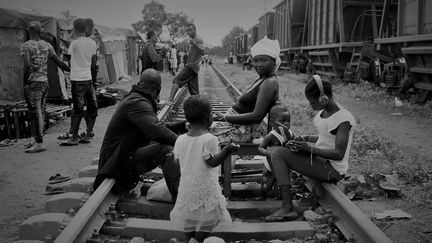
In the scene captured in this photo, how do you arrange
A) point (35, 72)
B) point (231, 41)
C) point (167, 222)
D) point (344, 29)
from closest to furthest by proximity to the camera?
point (167, 222) < point (35, 72) < point (344, 29) < point (231, 41)

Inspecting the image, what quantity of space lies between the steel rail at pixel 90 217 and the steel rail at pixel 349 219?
173cm

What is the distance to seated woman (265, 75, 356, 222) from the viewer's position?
3498 millimetres

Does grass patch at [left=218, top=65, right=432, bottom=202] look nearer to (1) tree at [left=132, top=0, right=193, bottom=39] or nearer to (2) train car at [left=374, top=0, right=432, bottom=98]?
(2) train car at [left=374, top=0, right=432, bottom=98]

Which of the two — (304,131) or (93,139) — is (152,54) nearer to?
(93,139)

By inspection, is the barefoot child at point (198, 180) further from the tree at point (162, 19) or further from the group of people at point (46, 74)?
the tree at point (162, 19)

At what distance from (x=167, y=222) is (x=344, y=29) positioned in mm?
16341

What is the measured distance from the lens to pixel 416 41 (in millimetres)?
10797

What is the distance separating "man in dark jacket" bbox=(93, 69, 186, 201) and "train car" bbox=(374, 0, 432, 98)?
794 cm

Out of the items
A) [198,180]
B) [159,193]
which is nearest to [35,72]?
[159,193]

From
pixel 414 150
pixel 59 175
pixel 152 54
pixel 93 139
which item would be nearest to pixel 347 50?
pixel 152 54

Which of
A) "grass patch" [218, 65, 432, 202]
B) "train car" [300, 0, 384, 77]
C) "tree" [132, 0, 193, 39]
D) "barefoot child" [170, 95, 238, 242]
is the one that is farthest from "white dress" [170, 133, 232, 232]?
"tree" [132, 0, 193, 39]

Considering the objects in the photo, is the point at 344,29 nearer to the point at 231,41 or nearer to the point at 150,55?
the point at 150,55

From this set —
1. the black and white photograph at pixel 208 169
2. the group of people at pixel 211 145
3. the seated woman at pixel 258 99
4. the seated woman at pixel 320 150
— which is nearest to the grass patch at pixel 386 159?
the black and white photograph at pixel 208 169

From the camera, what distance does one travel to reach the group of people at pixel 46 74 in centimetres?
658
